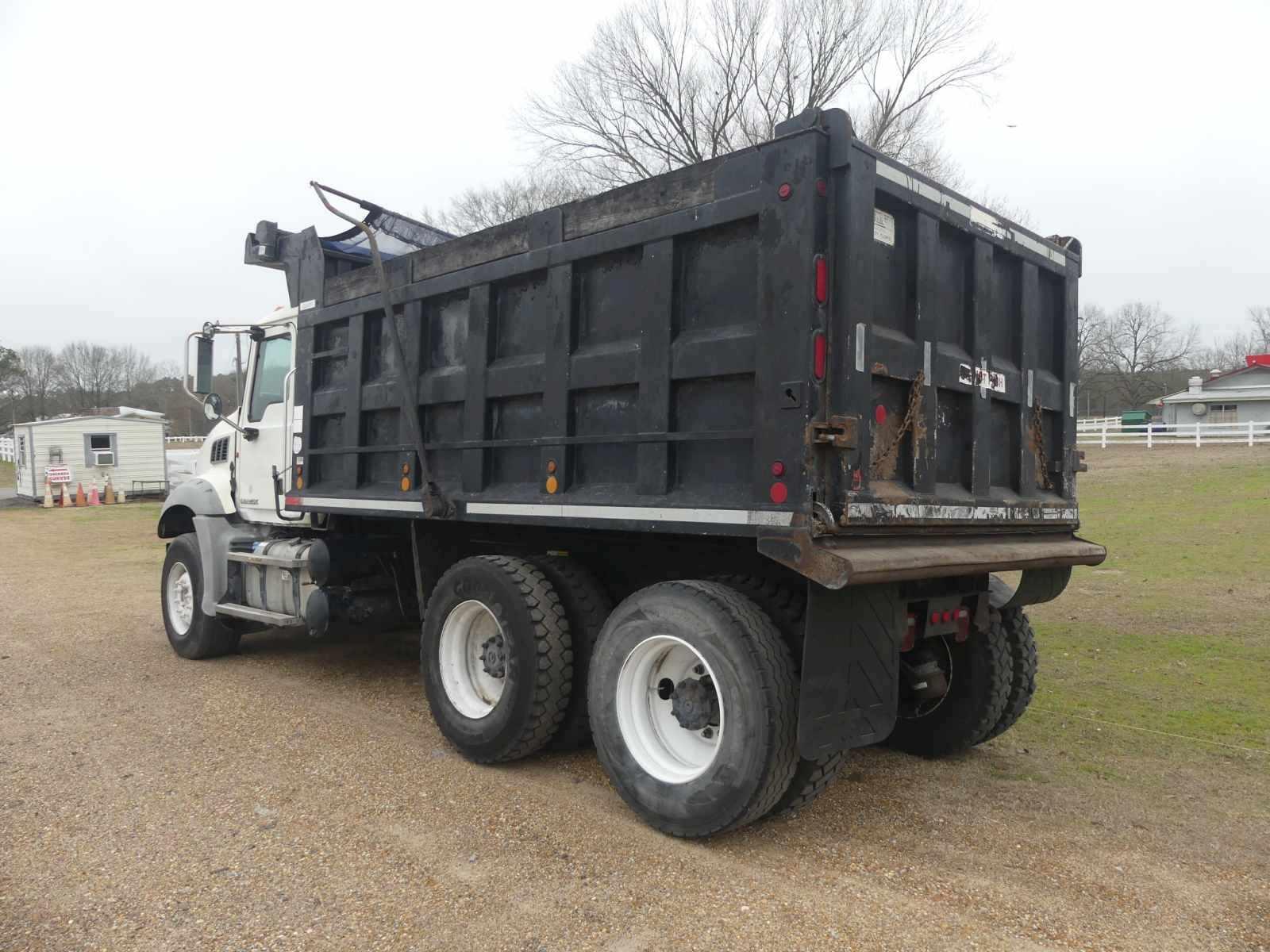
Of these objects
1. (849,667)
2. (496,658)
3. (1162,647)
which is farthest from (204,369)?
(1162,647)

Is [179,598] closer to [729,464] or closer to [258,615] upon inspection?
[258,615]

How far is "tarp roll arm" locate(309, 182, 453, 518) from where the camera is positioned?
549 cm

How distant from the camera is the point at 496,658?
5.03m

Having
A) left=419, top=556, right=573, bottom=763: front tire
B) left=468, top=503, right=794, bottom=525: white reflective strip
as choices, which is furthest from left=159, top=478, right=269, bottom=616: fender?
left=468, top=503, right=794, bottom=525: white reflective strip

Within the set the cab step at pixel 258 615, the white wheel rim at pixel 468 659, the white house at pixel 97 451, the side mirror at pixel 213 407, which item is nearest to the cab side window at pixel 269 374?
the side mirror at pixel 213 407

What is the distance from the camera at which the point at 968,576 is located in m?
4.64

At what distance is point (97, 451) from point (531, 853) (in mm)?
31029

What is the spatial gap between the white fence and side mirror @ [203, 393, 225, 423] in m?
26.2

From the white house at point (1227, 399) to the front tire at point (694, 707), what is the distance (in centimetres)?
5053

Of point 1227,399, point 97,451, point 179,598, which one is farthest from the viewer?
point 1227,399

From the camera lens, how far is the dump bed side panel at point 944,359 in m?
3.76

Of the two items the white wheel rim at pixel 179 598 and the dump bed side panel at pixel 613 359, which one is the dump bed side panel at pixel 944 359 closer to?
the dump bed side panel at pixel 613 359

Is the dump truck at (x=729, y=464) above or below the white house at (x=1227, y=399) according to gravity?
below

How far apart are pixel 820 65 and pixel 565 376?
19.0 m
